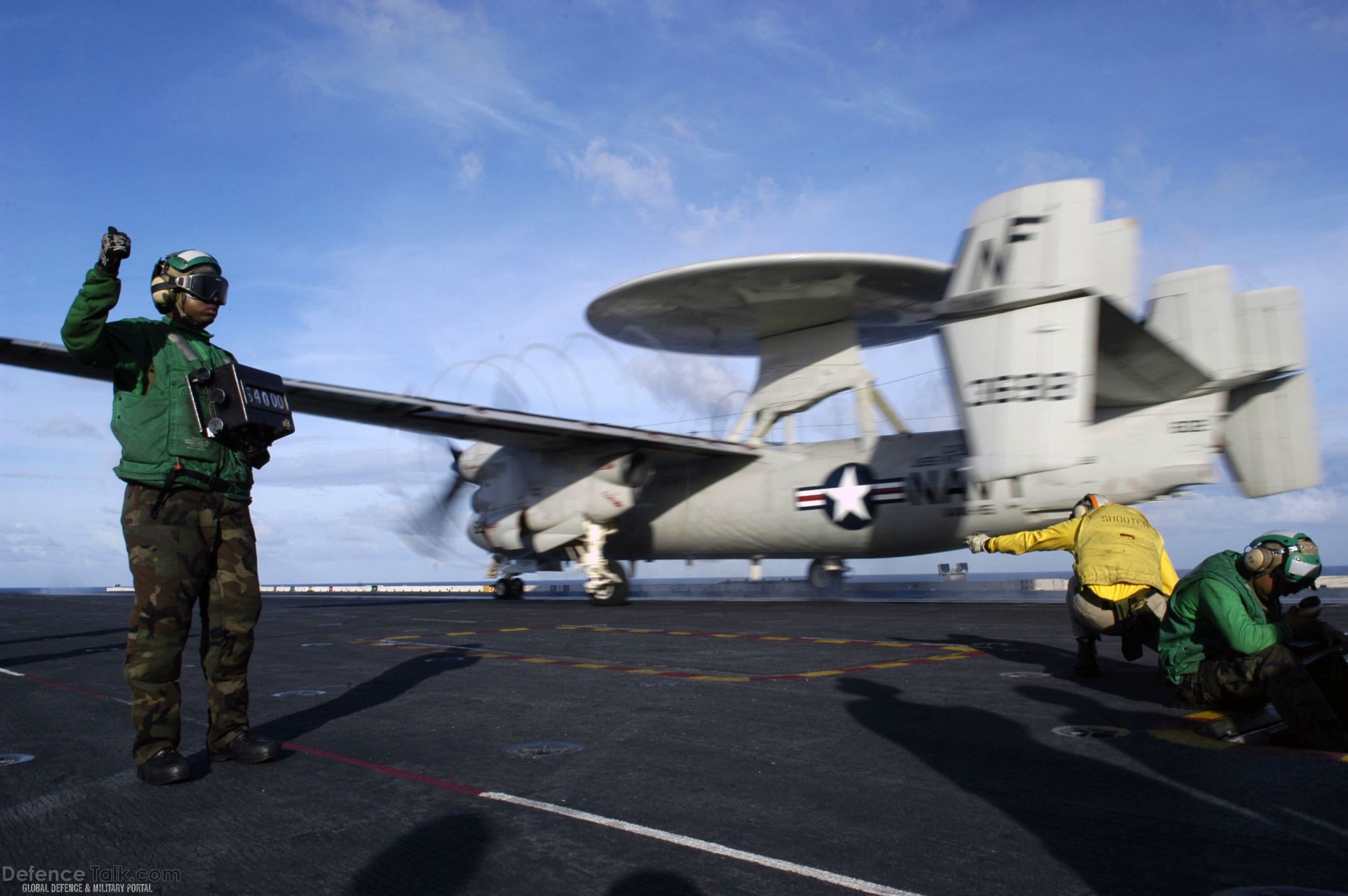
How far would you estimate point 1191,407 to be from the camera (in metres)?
15.9

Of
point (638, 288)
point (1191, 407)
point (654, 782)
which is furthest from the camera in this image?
point (638, 288)

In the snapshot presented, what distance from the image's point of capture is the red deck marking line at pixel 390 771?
4719 millimetres

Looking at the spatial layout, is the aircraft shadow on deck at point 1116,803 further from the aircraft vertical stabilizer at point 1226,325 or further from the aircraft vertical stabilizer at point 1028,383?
the aircraft vertical stabilizer at point 1226,325

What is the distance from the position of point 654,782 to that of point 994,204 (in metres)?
12.1

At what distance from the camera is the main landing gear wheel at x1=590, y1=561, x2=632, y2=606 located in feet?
76.6

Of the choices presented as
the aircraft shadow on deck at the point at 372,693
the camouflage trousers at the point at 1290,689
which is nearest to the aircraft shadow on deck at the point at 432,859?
the aircraft shadow on deck at the point at 372,693

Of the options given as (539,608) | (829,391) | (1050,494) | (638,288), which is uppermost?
(638,288)

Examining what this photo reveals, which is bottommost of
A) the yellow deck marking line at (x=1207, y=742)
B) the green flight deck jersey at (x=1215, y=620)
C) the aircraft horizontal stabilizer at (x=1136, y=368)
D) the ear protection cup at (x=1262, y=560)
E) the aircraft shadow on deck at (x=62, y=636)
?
the aircraft shadow on deck at (x=62, y=636)

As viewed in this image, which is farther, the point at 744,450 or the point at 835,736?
the point at 744,450

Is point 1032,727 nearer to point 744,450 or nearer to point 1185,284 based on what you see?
point 1185,284

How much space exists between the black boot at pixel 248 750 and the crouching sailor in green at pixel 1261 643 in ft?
19.7

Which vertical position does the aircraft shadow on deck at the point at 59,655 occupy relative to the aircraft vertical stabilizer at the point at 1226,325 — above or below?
below

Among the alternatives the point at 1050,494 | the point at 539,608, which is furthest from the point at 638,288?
the point at 1050,494

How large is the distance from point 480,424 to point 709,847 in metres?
17.5
